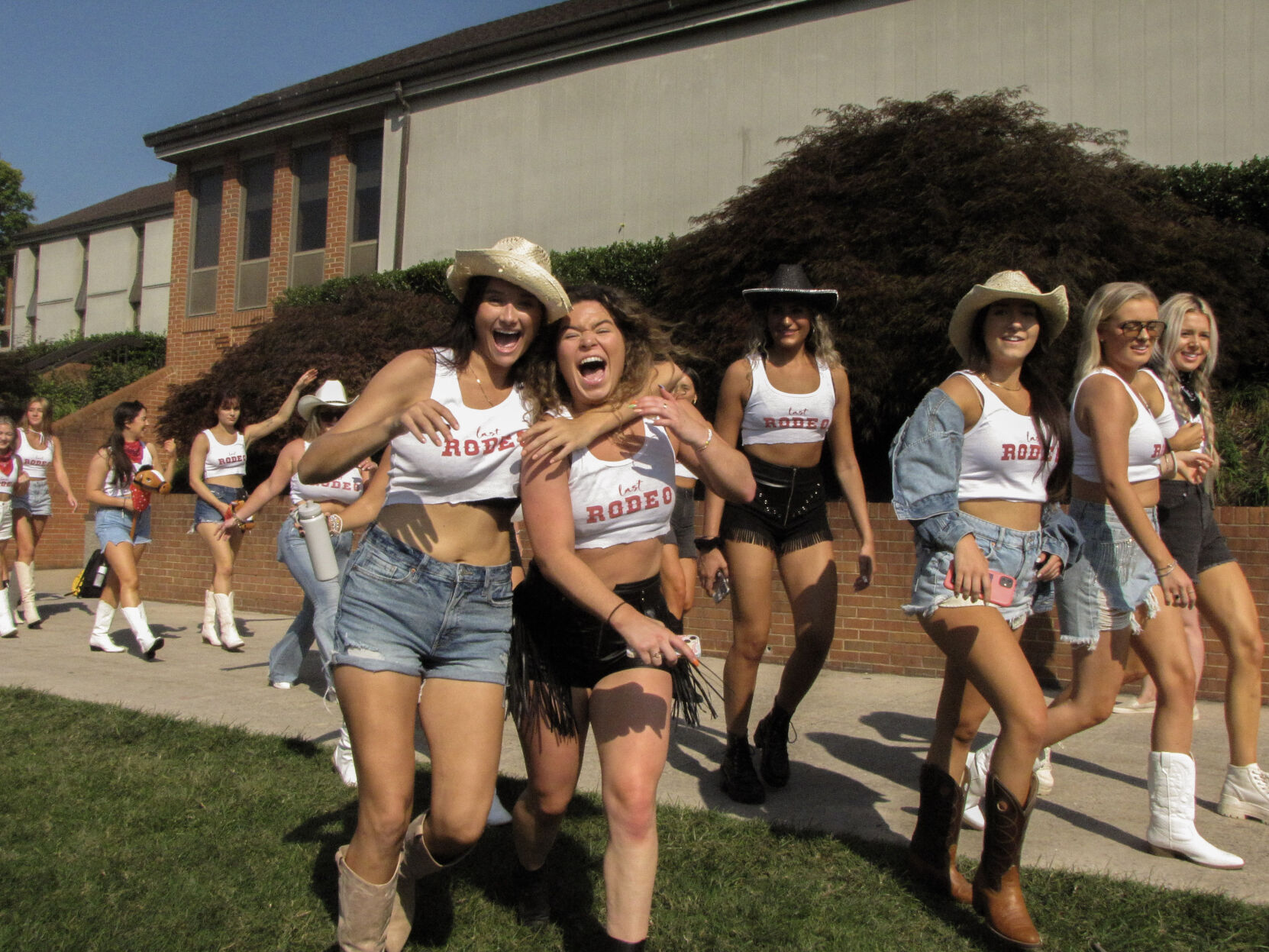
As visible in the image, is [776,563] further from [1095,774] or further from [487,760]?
[487,760]

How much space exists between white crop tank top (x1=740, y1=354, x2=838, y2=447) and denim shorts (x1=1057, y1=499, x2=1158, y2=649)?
1.32 meters

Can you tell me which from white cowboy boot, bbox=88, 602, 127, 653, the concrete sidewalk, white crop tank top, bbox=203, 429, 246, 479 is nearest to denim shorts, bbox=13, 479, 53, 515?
the concrete sidewalk

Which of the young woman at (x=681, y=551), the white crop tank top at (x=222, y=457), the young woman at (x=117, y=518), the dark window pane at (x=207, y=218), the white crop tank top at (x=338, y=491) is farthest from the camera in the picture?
the dark window pane at (x=207, y=218)

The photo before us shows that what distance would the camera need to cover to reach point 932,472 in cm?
348

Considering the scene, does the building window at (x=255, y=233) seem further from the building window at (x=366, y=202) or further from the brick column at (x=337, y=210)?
the building window at (x=366, y=202)

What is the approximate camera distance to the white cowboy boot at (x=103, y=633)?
886cm

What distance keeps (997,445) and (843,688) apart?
13.2 feet

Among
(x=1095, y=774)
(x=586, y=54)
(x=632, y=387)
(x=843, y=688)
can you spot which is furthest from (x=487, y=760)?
(x=586, y=54)

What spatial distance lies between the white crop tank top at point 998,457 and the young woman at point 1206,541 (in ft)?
3.01

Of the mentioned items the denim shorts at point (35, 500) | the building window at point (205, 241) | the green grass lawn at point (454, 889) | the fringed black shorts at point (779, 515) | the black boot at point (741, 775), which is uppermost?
the building window at point (205, 241)

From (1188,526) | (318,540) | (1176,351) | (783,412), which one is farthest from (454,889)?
(1176,351)

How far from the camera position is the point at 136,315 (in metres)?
33.0

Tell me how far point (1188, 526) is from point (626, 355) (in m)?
2.59

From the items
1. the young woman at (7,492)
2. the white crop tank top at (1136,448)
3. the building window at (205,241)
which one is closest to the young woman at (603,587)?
the white crop tank top at (1136,448)
